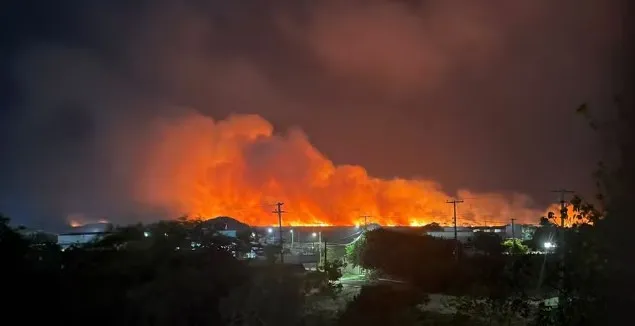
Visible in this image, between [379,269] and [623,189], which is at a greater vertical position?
[623,189]

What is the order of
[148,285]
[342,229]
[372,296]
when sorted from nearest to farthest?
[148,285], [372,296], [342,229]

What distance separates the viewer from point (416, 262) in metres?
34.8

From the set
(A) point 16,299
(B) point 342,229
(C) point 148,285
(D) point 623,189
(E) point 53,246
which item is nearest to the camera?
(D) point 623,189

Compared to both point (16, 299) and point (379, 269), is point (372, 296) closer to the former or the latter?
point (16, 299)

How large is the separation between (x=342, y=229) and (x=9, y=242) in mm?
70500

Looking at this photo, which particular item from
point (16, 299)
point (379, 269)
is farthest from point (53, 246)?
point (379, 269)

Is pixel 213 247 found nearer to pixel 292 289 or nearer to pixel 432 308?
pixel 292 289

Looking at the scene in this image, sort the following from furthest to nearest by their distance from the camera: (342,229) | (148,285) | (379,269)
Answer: (342,229)
(379,269)
(148,285)

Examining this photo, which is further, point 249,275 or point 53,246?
point 53,246

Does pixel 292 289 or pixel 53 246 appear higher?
pixel 53 246

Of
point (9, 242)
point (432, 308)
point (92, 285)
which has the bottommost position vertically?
point (432, 308)

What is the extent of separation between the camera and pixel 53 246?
14727 mm

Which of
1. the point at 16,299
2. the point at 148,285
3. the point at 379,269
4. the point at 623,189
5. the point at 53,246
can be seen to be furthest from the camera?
the point at 379,269

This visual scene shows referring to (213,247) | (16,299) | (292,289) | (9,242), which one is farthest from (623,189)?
(9,242)
